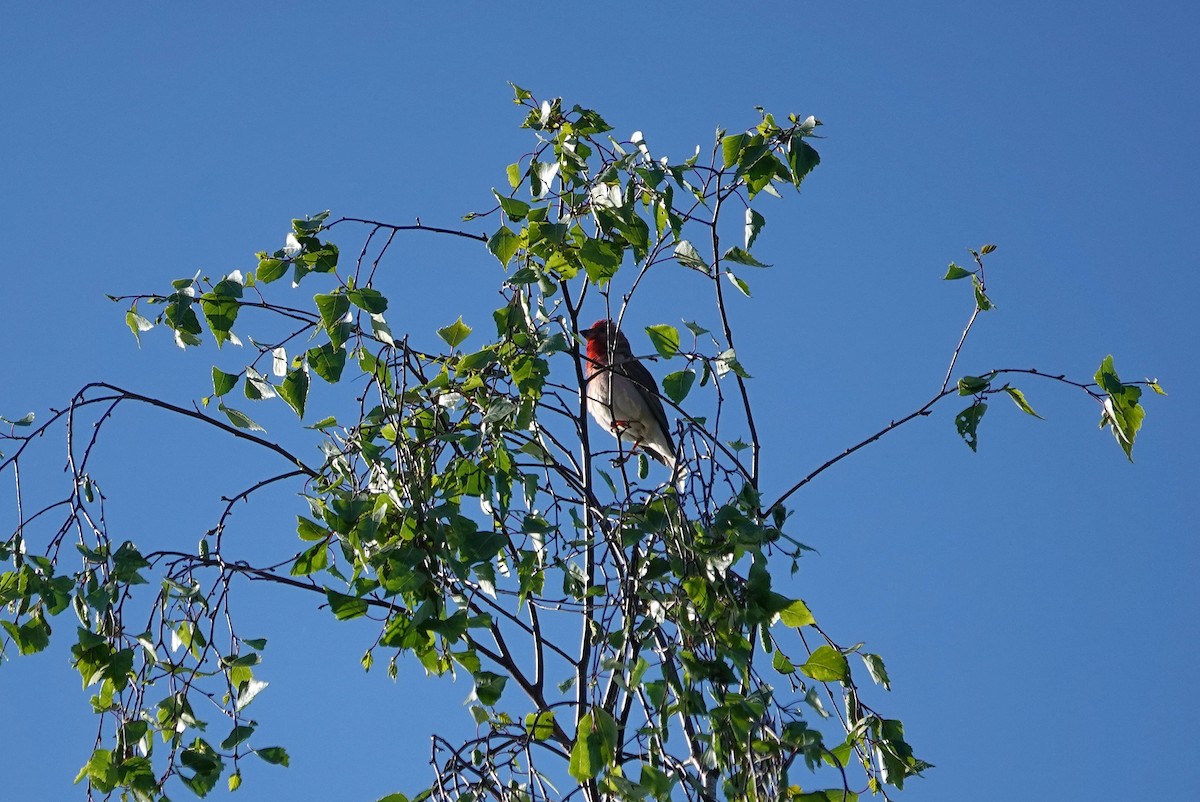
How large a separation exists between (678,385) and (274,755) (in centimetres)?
137

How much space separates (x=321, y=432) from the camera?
354 centimetres

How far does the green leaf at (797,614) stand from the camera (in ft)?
9.80

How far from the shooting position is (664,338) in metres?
3.42

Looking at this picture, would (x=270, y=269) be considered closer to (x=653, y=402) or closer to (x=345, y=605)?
(x=345, y=605)

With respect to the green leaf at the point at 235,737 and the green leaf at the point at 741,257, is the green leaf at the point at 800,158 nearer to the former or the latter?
the green leaf at the point at 741,257

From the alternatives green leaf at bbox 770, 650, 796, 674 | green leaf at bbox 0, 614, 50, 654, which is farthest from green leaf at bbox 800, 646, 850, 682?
green leaf at bbox 0, 614, 50, 654

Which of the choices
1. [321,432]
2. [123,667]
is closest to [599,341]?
[321,432]

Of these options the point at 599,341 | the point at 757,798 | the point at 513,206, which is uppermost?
the point at 599,341

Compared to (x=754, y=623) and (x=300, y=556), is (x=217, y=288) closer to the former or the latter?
(x=300, y=556)

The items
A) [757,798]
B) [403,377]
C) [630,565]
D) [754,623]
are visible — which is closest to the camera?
[757,798]

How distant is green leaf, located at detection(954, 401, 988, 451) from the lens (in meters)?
3.53

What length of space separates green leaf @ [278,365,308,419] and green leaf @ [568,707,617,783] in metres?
1.26

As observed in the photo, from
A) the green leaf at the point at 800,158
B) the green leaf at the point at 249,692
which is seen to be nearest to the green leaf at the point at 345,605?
the green leaf at the point at 249,692

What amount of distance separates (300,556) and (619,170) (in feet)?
4.30
